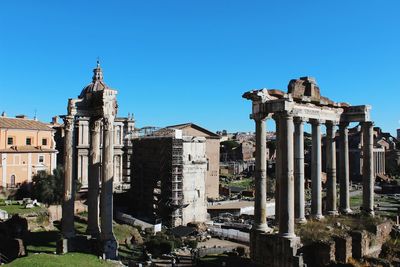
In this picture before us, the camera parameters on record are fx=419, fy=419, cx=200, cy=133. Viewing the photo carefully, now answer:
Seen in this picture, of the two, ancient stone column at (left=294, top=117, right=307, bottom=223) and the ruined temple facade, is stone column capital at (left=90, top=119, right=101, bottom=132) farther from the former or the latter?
the ruined temple facade

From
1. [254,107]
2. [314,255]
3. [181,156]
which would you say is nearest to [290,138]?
[254,107]

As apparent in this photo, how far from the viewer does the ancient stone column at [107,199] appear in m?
16.6

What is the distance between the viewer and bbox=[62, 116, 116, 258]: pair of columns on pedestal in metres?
16.8

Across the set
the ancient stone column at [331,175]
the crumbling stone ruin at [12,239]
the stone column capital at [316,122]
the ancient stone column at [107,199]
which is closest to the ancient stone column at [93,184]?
the ancient stone column at [107,199]

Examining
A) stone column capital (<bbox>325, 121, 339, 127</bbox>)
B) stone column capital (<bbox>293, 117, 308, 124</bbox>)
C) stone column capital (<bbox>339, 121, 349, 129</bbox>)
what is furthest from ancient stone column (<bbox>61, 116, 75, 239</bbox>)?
stone column capital (<bbox>339, 121, 349, 129</bbox>)

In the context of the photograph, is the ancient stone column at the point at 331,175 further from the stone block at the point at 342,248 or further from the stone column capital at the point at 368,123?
the stone block at the point at 342,248

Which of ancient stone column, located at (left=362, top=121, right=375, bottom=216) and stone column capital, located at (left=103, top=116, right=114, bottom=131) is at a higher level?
stone column capital, located at (left=103, top=116, right=114, bottom=131)

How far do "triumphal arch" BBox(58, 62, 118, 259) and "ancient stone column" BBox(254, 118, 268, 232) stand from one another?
229 inches

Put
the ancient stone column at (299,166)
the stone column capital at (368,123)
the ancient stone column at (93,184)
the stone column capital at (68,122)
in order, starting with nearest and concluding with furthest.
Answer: the ancient stone column at (93,184), the stone column capital at (68,122), the ancient stone column at (299,166), the stone column capital at (368,123)

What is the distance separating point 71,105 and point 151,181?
22.8 meters

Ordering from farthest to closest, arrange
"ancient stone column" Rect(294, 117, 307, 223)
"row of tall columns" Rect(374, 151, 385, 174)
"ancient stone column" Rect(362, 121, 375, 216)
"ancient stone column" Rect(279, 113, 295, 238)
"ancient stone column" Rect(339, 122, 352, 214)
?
"row of tall columns" Rect(374, 151, 385, 174) → "ancient stone column" Rect(339, 122, 352, 214) → "ancient stone column" Rect(362, 121, 375, 216) → "ancient stone column" Rect(294, 117, 307, 223) → "ancient stone column" Rect(279, 113, 295, 238)

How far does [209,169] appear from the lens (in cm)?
5453

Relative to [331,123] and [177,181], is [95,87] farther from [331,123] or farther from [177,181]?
[177,181]

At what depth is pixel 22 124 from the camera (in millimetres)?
39812
